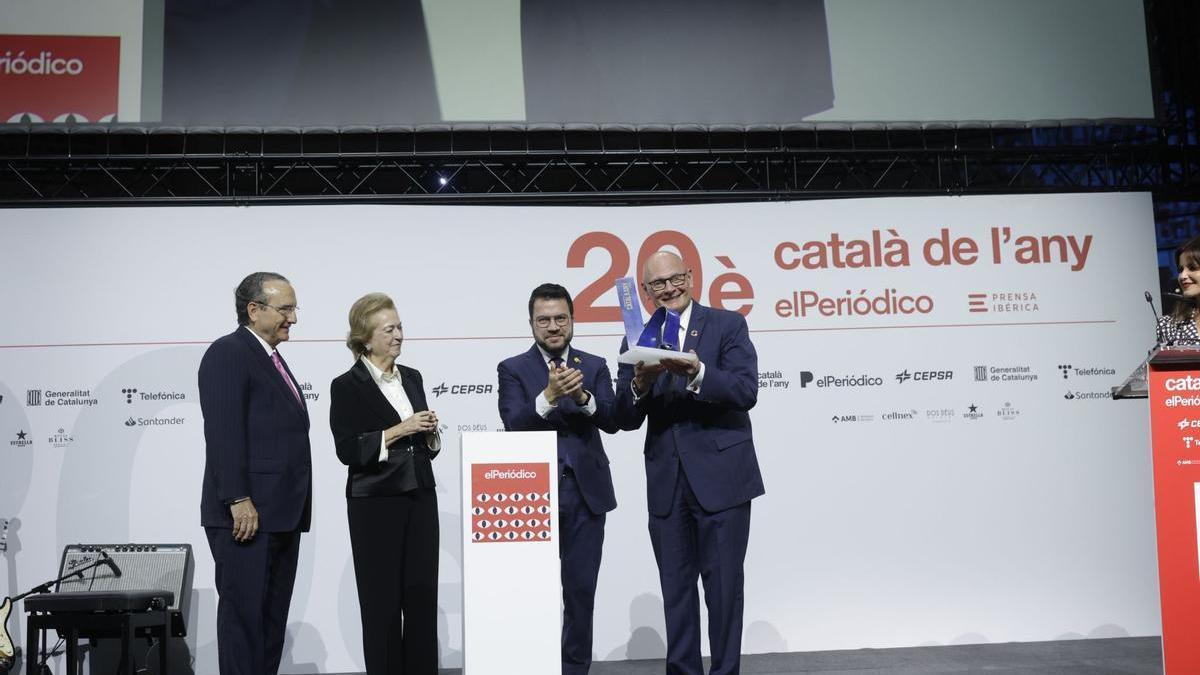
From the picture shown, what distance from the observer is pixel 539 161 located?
236 inches

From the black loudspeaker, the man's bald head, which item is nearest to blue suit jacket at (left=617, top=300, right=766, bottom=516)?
the man's bald head

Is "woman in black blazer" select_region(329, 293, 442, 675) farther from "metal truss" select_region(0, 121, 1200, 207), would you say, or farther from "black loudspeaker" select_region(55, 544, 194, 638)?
"metal truss" select_region(0, 121, 1200, 207)

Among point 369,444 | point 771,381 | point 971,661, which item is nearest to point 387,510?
point 369,444

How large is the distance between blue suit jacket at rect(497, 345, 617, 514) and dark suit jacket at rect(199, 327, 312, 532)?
31.1 inches

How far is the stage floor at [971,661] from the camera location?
486 cm

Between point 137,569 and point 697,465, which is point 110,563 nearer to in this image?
point 137,569

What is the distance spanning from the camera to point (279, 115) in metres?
5.71

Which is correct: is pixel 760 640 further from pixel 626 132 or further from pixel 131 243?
pixel 131 243

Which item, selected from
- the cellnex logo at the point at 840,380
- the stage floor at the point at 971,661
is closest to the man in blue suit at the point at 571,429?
the stage floor at the point at 971,661

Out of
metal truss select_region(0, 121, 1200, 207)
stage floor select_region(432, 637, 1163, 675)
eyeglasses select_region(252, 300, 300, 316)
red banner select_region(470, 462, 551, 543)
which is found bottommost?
stage floor select_region(432, 637, 1163, 675)

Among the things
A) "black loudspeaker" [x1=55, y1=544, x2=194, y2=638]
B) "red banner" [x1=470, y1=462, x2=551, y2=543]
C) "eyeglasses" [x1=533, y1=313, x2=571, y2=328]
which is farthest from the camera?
"black loudspeaker" [x1=55, y1=544, x2=194, y2=638]

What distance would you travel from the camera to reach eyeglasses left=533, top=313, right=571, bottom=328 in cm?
387

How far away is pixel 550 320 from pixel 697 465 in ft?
2.63

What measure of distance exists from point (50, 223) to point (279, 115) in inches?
54.7
